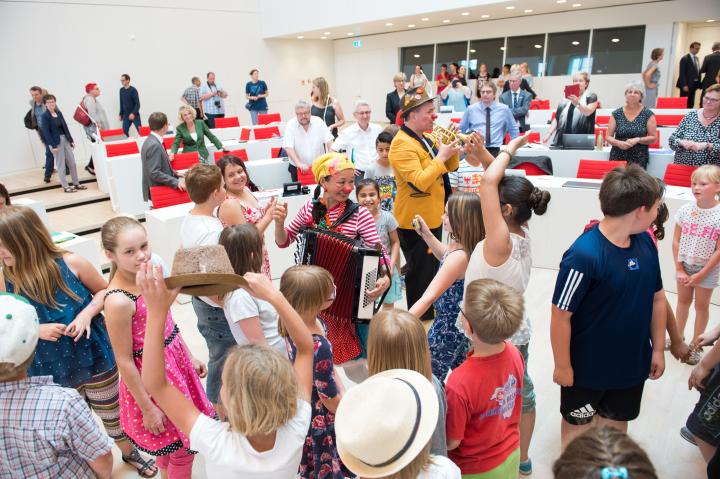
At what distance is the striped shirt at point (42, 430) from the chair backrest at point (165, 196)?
398cm

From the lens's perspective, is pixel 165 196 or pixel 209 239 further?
pixel 165 196

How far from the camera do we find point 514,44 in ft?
47.5

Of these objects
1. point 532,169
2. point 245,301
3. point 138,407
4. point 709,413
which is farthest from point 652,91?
point 138,407

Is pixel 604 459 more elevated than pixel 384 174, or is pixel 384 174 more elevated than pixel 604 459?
pixel 384 174

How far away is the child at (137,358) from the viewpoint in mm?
1905

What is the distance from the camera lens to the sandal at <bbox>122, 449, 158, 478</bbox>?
8.76ft

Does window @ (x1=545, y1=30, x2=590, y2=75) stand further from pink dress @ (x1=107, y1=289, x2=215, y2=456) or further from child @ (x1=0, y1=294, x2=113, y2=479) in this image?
child @ (x1=0, y1=294, x2=113, y2=479)

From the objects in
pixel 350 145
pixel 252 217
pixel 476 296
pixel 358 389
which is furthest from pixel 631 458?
pixel 350 145

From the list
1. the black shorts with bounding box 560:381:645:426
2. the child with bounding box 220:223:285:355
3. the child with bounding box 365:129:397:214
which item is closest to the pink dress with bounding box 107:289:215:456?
the child with bounding box 220:223:285:355

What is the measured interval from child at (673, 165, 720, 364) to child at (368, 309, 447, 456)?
98.2 inches

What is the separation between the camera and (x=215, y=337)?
8.09 feet

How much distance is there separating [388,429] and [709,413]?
162 cm

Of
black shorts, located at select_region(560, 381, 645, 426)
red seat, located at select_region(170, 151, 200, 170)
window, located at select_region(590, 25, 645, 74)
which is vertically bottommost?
black shorts, located at select_region(560, 381, 645, 426)

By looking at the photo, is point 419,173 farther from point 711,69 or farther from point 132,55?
point 132,55
